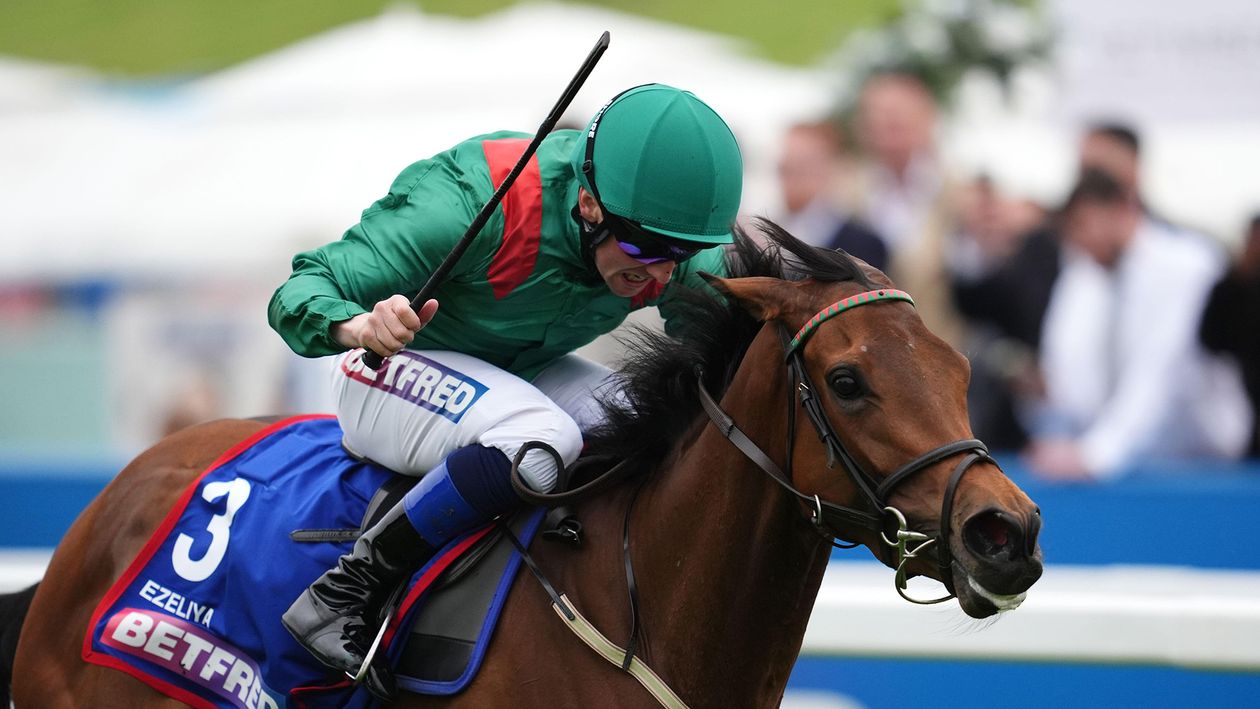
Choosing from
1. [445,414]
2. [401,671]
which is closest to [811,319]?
[445,414]

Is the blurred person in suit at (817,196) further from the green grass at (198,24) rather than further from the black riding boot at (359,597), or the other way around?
the black riding boot at (359,597)

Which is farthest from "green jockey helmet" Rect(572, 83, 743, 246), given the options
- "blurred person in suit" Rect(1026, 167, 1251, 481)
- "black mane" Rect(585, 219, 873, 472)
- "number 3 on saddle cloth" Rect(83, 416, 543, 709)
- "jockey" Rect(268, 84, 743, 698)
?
"blurred person in suit" Rect(1026, 167, 1251, 481)

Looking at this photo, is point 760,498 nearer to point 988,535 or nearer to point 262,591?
point 988,535

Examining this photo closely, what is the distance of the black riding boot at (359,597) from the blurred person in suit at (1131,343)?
3.71 meters

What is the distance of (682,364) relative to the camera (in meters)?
2.96

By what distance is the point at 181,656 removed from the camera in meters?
3.23

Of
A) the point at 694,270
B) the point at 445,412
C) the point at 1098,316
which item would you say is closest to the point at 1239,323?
the point at 1098,316

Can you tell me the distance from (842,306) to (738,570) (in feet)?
1.91

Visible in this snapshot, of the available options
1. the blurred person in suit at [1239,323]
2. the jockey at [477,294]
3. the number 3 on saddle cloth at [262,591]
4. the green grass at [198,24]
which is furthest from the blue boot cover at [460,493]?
the green grass at [198,24]

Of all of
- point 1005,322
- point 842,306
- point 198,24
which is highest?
point 842,306

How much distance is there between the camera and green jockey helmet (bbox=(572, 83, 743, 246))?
2.81 m

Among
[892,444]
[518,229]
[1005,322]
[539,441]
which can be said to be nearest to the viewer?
[892,444]

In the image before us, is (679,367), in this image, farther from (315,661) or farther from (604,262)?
(315,661)

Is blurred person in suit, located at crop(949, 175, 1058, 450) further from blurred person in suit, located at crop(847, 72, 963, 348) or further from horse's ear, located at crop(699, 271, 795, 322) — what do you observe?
horse's ear, located at crop(699, 271, 795, 322)
